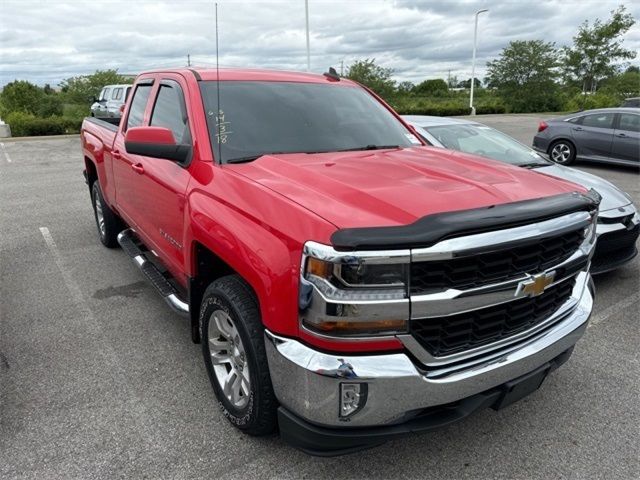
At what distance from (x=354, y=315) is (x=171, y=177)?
5.85 feet

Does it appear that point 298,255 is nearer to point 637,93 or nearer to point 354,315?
point 354,315

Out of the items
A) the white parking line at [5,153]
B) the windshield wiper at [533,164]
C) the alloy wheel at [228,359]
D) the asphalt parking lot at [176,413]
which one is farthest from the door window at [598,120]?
the white parking line at [5,153]

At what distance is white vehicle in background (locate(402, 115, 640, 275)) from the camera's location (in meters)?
4.63

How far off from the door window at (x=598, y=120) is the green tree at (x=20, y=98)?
31.3 m

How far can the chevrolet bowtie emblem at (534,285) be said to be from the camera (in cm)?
219

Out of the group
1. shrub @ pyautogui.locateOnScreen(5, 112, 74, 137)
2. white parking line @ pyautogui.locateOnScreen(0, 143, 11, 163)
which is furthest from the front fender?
shrub @ pyautogui.locateOnScreen(5, 112, 74, 137)

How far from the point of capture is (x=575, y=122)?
39.4ft

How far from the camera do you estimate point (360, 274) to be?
1950 millimetres

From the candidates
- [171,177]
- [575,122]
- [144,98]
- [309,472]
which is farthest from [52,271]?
[575,122]

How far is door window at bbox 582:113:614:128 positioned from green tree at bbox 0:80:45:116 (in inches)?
1233

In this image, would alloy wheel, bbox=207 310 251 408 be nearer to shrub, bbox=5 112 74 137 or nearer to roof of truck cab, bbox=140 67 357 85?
roof of truck cab, bbox=140 67 357 85

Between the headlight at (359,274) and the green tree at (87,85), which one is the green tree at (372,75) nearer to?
the green tree at (87,85)

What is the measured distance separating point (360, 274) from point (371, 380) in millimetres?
418

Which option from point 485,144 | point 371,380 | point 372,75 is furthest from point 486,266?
point 372,75
